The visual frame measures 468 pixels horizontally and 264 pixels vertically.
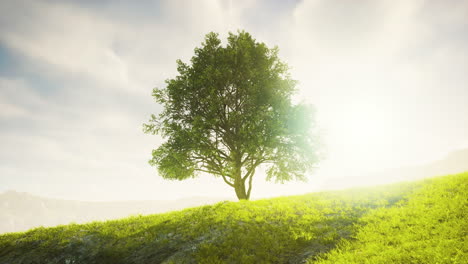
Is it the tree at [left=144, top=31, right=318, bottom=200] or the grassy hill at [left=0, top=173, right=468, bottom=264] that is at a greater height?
the tree at [left=144, top=31, right=318, bottom=200]

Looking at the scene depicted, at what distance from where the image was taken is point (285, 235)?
10.9 meters

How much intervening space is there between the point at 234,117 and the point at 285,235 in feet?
33.9

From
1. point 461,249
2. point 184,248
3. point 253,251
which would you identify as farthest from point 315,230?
point 184,248

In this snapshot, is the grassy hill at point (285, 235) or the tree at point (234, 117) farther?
the tree at point (234, 117)

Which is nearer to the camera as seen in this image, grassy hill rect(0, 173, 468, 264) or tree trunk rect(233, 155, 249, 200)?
grassy hill rect(0, 173, 468, 264)

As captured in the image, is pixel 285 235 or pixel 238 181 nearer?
pixel 285 235

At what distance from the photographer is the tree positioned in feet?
62.0

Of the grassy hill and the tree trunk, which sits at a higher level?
the tree trunk

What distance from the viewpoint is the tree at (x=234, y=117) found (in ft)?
62.0

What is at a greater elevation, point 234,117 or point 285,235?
point 234,117

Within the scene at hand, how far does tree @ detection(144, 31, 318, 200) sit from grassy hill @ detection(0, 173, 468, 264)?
5075 millimetres

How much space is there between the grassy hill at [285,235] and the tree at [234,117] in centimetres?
507

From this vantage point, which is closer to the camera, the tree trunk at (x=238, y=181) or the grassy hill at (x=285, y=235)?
the grassy hill at (x=285, y=235)

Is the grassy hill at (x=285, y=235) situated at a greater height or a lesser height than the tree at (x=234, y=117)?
lesser
